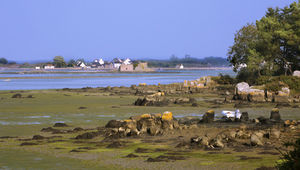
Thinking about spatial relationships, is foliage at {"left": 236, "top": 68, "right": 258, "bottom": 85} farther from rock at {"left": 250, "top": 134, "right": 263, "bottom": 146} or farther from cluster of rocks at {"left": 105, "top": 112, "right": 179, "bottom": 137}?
rock at {"left": 250, "top": 134, "right": 263, "bottom": 146}

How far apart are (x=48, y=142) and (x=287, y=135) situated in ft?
26.2

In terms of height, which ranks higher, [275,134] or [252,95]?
[275,134]

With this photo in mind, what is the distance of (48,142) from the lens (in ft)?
56.9

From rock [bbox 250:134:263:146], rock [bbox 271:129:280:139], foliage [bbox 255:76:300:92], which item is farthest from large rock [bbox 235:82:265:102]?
rock [bbox 250:134:263:146]

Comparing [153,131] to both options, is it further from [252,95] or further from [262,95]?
[262,95]

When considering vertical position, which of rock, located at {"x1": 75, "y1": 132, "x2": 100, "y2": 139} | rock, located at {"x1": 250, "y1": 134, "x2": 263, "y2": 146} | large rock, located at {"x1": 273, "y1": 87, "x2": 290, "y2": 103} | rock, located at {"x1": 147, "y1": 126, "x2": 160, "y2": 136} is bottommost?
large rock, located at {"x1": 273, "y1": 87, "x2": 290, "y2": 103}

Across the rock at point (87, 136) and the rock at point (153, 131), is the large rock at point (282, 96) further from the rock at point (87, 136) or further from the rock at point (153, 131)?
the rock at point (87, 136)

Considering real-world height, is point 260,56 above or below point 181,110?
above

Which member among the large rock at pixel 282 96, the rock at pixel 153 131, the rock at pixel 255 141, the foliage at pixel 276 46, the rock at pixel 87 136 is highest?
the foliage at pixel 276 46

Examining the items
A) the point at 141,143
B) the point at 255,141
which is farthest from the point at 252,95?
the point at 255,141

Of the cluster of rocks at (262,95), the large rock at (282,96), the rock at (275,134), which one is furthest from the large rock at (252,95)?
the rock at (275,134)

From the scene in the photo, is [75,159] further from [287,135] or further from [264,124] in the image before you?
[264,124]

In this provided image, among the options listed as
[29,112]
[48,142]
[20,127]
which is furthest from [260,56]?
[48,142]

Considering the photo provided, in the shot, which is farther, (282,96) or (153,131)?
(282,96)
